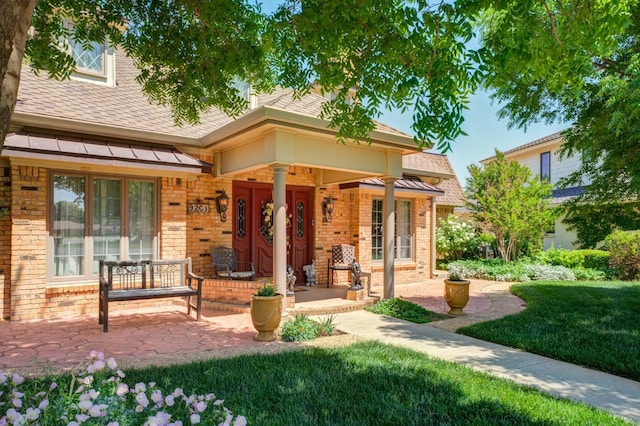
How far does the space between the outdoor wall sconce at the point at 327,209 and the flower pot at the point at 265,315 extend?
17.2 ft

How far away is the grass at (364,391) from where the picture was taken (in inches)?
140

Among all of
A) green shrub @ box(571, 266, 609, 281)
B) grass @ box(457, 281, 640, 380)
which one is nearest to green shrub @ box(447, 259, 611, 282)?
green shrub @ box(571, 266, 609, 281)

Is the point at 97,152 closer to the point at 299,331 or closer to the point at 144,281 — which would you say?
the point at 144,281

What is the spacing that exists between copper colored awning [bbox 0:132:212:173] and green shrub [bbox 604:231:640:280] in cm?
1420

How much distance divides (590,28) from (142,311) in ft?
27.3

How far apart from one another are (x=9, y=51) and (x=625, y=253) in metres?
17.4

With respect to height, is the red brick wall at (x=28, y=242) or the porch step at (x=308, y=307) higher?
the red brick wall at (x=28, y=242)

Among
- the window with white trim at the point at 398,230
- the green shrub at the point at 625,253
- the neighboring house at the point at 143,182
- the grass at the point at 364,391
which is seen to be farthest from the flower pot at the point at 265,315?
the green shrub at the point at 625,253

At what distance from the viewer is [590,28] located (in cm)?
367

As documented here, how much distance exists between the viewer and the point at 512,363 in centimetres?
533

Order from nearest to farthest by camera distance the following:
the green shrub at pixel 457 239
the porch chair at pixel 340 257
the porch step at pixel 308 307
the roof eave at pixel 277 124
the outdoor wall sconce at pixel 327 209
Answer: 1. the roof eave at pixel 277 124
2. the porch step at pixel 308 307
3. the porch chair at pixel 340 257
4. the outdoor wall sconce at pixel 327 209
5. the green shrub at pixel 457 239

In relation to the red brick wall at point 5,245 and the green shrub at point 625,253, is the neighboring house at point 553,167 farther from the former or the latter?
the red brick wall at point 5,245

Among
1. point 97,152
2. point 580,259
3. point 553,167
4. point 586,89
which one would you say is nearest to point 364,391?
point 97,152

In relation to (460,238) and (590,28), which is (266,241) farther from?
(460,238)
